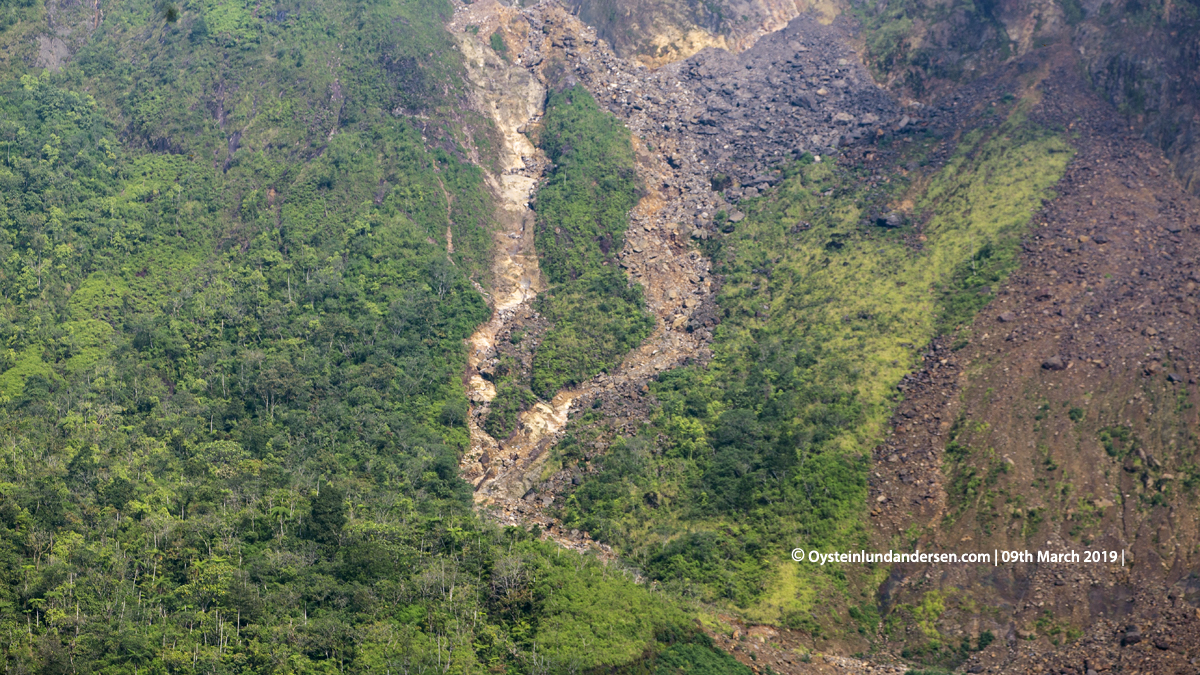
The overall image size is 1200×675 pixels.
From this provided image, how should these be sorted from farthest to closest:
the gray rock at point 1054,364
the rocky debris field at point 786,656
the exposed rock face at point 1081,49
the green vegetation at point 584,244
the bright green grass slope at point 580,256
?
the exposed rock face at point 1081,49, the green vegetation at point 584,244, the bright green grass slope at point 580,256, the gray rock at point 1054,364, the rocky debris field at point 786,656

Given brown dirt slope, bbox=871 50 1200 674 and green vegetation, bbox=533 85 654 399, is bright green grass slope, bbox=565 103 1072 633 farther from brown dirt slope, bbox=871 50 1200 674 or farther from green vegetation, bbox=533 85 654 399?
green vegetation, bbox=533 85 654 399

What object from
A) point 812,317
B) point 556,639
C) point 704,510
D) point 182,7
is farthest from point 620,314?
point 182,7

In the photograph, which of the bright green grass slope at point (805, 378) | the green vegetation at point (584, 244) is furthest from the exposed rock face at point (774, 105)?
the green vegetation at point (584, 244)

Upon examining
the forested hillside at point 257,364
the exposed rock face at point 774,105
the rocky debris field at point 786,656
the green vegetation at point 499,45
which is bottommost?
the rocky debris field at point 786,656

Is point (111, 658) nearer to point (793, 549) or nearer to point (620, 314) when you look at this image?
point (793, 549)

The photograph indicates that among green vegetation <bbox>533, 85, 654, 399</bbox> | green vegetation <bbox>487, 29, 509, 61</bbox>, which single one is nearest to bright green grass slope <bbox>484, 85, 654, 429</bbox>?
green vegetation <bbox>533, 85, 654, 399</bbox>

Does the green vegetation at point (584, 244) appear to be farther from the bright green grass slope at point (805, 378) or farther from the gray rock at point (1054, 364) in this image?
the gray rock at point (1054, 364)

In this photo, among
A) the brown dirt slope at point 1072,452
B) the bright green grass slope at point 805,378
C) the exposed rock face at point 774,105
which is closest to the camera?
the brown dirt slope at point 1072,452
